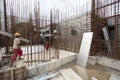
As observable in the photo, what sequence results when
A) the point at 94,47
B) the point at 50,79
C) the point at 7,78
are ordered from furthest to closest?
1. the point at 94,47
2. the point at 50,79
3. the point at 7,78

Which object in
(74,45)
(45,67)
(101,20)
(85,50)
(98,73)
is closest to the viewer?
(45,67)

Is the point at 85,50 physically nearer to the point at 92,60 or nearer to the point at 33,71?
the point at 92,60

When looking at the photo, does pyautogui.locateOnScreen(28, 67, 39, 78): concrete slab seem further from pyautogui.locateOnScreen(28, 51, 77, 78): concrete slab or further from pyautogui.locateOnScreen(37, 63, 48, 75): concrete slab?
pyautogui.locateOnScreen(37, 63, 48, 75): concrete slab

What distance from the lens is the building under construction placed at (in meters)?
4.22

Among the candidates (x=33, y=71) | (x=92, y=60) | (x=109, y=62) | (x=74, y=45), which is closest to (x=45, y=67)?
(x=33, y=71)

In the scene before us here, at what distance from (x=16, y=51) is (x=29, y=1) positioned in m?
2.71

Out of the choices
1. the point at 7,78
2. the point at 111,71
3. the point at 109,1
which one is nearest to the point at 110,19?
the point at 109,1

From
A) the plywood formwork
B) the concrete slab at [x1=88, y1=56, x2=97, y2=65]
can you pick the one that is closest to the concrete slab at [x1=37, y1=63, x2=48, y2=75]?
the concrete slab at [x1=88, y1=56, x2=97, y2=65]

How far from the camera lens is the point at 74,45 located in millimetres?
7875

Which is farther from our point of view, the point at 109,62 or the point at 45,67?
the point at 109,62

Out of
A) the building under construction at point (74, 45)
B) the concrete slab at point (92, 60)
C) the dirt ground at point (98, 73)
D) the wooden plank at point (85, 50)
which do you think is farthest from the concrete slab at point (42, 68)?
the concrete slab at point (92, 60)

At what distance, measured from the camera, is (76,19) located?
7.90 m

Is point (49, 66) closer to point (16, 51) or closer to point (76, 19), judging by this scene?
point (16, 51)

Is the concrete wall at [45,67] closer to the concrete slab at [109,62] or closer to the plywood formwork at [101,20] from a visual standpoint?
the concrete slab at [109,62]
